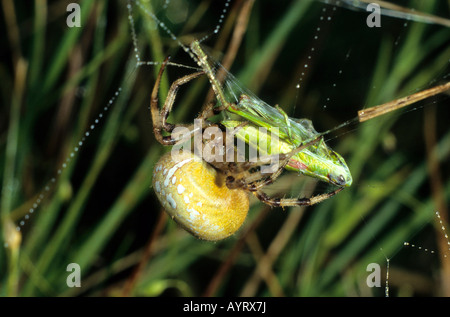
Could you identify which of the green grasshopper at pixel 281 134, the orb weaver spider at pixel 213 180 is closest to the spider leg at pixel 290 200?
the orb weaver spider at pixel 213 180

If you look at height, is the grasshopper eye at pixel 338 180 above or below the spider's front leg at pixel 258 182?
below

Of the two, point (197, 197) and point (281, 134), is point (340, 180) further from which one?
point (197, 197)

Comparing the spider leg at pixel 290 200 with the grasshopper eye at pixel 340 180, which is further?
the spider leg at pixel 290 200

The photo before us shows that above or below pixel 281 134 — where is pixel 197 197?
below

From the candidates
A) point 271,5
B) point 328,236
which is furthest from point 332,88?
point 328,236

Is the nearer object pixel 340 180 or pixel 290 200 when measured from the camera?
pixel 340 180

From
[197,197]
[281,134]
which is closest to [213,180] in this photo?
[197,197]

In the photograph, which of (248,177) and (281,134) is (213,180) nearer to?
(248,177)

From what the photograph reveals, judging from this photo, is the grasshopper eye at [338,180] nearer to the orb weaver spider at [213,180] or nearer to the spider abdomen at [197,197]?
the orb weaver spider at [213,180]
